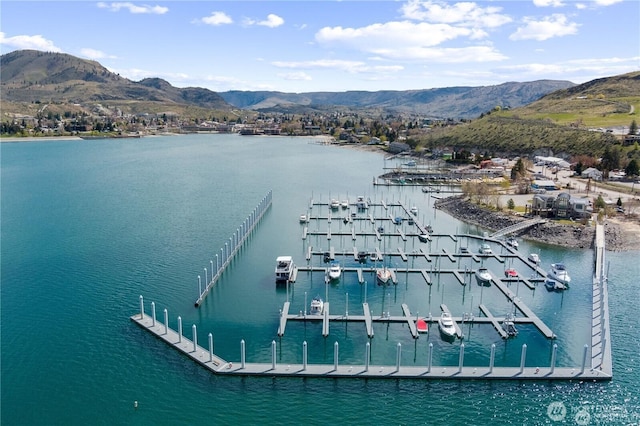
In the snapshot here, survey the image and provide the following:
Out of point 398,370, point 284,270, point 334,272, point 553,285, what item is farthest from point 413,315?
point 553,285

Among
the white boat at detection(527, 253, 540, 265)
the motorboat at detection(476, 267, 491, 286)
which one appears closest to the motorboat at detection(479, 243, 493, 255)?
the white boat at detection(527, 253, 540, 265)

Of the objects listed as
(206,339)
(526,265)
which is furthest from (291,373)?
(526,265)

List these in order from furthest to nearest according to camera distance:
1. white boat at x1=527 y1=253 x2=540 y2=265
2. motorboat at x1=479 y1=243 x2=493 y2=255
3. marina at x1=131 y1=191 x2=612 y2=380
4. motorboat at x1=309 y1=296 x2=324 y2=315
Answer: motorboat at x1=479 y1=243 x2=493 y2=255
white boat at x1=527 y1=253 x2=540 y2=265
motorboat at x1=309 y1=296 x2=324 y2=315
marina at x1=131 y1=191 x2=612 y2=380

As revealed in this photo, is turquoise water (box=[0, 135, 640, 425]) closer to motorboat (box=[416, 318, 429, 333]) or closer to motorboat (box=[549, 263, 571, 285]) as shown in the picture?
motorboat (box=[416, 318, 429, 333])

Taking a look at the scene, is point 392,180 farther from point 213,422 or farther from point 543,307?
point 213,422

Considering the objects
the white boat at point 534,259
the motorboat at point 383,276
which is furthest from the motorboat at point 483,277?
the motorboat at point 383,276

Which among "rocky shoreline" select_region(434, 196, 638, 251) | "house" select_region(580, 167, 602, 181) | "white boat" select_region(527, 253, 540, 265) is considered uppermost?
"house" select_region(580, 167, 602, 181)

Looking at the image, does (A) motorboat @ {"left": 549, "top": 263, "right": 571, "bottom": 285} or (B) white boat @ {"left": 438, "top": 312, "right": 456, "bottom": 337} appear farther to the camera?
(A) motorboat @ {"left": 549, "top": 263, "right": 571, "bottom": 285}
